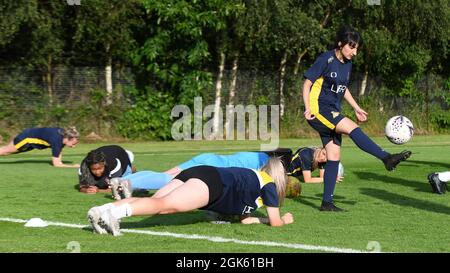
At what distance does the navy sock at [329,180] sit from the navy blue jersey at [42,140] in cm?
740

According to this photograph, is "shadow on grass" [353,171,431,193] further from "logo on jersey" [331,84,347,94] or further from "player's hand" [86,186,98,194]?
"player's hand" [86,186,98,194]

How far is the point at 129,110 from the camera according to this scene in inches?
1142

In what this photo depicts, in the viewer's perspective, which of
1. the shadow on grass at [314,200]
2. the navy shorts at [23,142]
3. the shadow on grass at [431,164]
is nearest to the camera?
the shadow on grass at [314,200]

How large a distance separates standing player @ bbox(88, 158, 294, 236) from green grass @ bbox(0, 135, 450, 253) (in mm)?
210

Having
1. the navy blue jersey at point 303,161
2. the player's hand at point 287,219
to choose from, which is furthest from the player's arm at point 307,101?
the navy blue jersey at point 303,161

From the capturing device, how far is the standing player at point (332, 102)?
10.3 m

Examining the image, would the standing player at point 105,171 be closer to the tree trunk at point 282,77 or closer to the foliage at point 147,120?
the foliage at point 147,120

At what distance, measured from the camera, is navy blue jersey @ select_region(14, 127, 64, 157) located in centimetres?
1661

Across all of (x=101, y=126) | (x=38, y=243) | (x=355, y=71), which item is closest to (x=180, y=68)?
(x=101, y=126)

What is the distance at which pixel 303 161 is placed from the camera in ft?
43.5

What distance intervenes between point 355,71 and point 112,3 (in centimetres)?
1078

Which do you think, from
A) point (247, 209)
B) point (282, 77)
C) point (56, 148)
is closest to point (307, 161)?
point (247, 209)

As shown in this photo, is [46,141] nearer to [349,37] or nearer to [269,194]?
[349,37]
